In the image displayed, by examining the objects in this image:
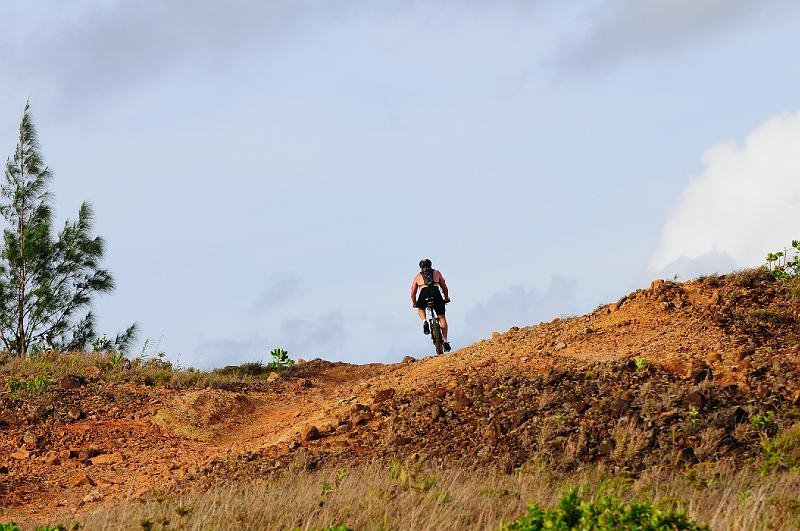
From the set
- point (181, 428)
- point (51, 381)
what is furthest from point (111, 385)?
point (181, 428)

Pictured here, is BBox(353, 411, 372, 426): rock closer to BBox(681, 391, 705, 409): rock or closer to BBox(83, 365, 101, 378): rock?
BBox(681, 391, 705, 409): rock

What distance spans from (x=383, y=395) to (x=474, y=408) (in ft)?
5.36

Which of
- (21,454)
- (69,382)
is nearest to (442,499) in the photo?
(21,454)

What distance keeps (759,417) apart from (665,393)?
1163 mm

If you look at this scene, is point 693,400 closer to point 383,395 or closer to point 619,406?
point 619,406

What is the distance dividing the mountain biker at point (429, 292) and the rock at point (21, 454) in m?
7.47

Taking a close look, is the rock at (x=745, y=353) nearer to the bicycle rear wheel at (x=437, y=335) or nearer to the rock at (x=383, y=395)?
the rock at (x=383, y=395)

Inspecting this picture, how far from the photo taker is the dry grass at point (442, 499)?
Result: 29.2 feet

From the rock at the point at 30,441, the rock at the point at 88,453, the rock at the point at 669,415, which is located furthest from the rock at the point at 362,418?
the rock at the point at 30,441

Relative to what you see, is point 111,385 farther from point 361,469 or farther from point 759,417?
point 759,417

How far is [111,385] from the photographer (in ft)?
58.3

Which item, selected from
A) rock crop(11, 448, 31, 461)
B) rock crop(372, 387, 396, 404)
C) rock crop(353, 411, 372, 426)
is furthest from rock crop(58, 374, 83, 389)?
rock crop(353, 411, 372, 426)

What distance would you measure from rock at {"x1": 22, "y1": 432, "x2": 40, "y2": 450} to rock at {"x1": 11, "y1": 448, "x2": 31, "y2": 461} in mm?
149

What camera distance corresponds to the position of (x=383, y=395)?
14648 millimetres
